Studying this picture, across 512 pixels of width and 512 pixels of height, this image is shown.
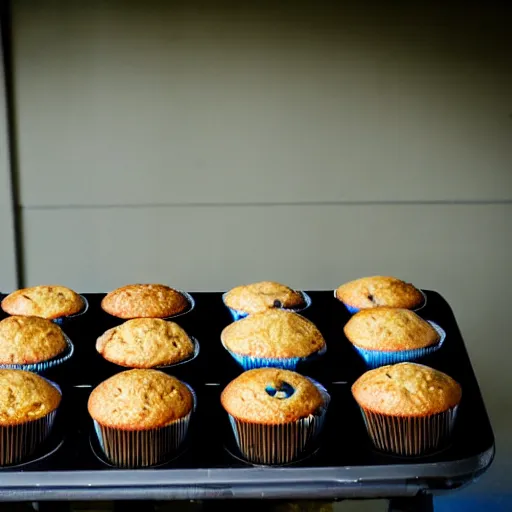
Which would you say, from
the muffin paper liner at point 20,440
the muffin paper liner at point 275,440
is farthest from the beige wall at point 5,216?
the muffin paper liner at point 275,440

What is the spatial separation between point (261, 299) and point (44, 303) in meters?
0.52

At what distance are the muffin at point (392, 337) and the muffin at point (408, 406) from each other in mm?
179

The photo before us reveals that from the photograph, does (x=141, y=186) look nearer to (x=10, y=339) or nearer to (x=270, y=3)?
(x=270, y=3)

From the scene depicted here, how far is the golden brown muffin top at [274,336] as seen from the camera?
1681 mm

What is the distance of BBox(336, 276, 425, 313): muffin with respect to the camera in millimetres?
1939

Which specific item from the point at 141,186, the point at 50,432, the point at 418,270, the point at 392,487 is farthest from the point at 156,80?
the point at 392,487

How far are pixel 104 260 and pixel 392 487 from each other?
1.92 m

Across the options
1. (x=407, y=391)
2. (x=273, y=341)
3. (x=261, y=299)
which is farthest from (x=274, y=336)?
(x=407, y=391)

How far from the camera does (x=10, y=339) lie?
64.6 inches

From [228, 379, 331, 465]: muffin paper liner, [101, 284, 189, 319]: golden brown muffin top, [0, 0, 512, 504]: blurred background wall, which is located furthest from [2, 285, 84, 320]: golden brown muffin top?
[0, 0, 512, 504]: blurred background wall

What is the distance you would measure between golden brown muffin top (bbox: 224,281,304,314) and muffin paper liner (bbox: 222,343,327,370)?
0.23 meters

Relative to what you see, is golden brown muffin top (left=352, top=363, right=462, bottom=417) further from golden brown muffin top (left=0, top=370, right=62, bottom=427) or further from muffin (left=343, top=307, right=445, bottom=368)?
golden brown muffin top (left=0, top=370, right=62, bottom=427)

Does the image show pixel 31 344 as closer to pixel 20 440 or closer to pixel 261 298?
pixel 20 440

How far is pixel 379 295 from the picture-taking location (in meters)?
1.96
